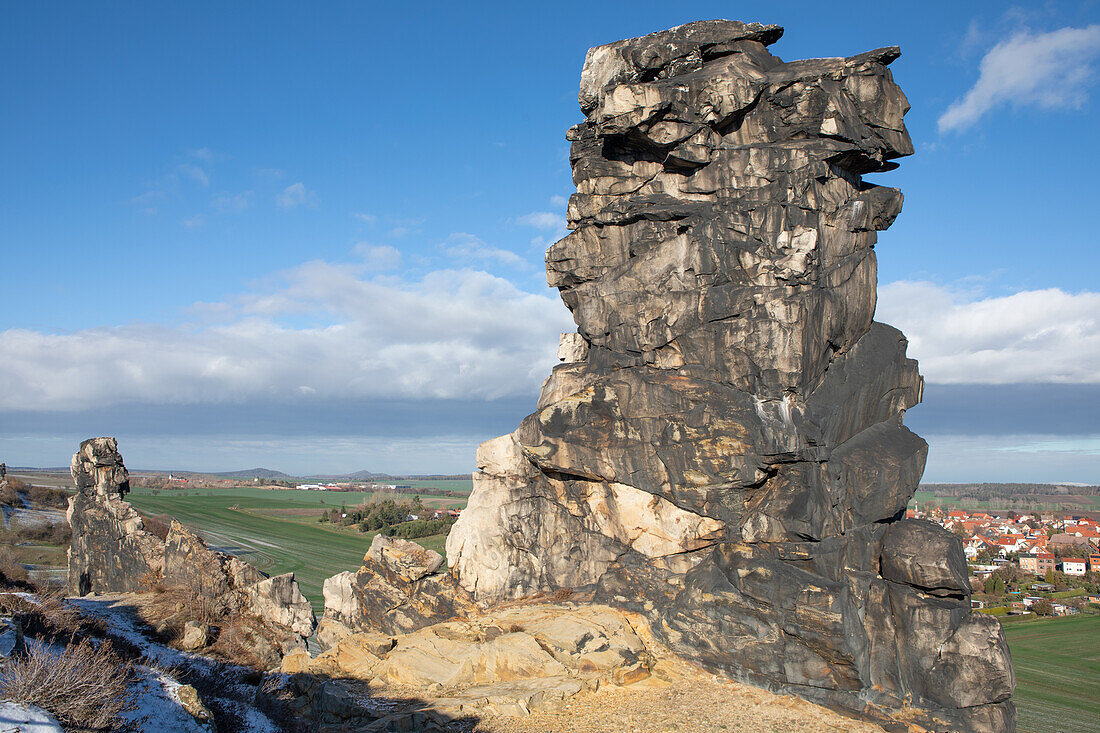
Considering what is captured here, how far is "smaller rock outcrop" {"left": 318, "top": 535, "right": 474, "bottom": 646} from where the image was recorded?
1853cm

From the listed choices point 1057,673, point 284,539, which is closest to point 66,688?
point 1057,673

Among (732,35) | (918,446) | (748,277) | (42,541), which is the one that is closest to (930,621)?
(918,446)

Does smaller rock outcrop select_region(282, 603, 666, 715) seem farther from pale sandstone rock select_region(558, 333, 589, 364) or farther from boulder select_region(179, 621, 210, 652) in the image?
pale sandstone rock select_region(558, 333, 589, 364)

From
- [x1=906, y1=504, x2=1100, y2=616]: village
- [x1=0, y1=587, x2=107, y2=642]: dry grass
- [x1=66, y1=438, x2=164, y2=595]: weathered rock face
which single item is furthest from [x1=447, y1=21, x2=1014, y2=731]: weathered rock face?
[x1=66, y1=438, x2=164, y2=595]: weathered rock face

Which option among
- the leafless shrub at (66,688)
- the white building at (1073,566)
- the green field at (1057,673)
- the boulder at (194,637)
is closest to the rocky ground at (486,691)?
the leafless shrub at (66,688)

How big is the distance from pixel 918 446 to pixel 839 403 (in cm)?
255

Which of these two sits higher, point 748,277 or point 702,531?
point 748,277

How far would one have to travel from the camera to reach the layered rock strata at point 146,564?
76.7ft

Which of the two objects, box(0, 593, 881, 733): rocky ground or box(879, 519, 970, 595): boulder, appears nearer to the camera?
box(0, 593, 881, 733): rocky ground

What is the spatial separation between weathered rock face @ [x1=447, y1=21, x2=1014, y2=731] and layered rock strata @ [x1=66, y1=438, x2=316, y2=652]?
338 inches

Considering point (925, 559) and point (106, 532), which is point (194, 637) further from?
point (925, 559)

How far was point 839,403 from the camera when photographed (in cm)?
1652

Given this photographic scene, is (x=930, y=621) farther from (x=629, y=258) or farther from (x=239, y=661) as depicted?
(x=239, y=661)

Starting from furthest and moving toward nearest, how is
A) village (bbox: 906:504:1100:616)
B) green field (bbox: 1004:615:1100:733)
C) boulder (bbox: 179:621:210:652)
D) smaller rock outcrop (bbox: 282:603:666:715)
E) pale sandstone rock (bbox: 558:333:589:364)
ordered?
village (bbox: 906:504:1100:616) → green field (bbox: 1004:615:1100:733) → boulder (bbox: 179:621:210:652) → pale sandstone rock (bbox: 558:333:589:364) → smaller rock outcrop (bbox: 282:603:666:715)
